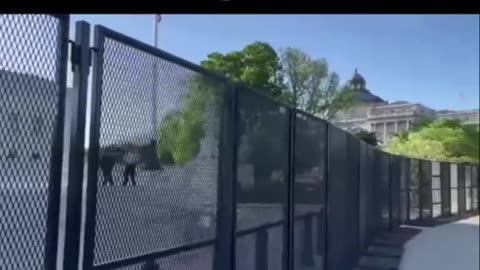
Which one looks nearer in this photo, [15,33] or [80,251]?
[15,33]

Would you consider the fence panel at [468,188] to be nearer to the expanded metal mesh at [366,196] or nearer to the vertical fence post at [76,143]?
the expanded metal mesh at [366,196]

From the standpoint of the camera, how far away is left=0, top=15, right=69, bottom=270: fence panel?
191 centimetres

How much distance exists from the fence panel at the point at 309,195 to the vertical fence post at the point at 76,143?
2783 mm

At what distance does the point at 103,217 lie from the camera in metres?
2.28

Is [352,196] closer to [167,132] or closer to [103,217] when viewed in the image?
[167,132]

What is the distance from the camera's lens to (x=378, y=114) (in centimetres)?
2581

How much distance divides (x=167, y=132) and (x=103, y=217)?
0.63 m

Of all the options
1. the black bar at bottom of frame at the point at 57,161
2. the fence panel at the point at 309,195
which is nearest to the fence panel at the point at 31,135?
the black bar at bottom of frame at the point at 57,161

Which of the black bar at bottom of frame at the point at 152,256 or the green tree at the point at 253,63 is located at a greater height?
the green tree at the point at 253,63

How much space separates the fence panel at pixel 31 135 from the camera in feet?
6.25
